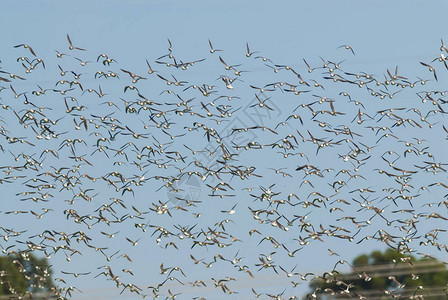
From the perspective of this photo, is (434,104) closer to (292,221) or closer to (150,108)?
(292,221)

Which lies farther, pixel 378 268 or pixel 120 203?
pixel 378 268

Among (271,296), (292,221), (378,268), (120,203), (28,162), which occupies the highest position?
(378,268)

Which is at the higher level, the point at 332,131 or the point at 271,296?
the point at 332,131

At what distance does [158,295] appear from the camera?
22859 millimetres

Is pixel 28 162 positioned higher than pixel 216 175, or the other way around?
pixel 28 162

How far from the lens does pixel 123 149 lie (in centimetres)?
2370

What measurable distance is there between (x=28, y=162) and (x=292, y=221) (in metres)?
7.75

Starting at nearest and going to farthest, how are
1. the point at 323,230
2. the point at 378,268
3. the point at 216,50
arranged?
the point at 216,50 → the point at 323,230 → the point at 378,268

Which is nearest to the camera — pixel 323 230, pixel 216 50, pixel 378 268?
pixel 216 50

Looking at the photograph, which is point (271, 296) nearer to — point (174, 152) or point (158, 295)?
point (158, 295)

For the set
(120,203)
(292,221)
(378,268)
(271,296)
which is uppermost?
(378,268)

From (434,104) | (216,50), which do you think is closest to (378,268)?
(434,104)

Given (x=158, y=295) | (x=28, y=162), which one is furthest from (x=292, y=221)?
(x=28, y=162)

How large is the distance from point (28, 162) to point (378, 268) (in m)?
34.8
